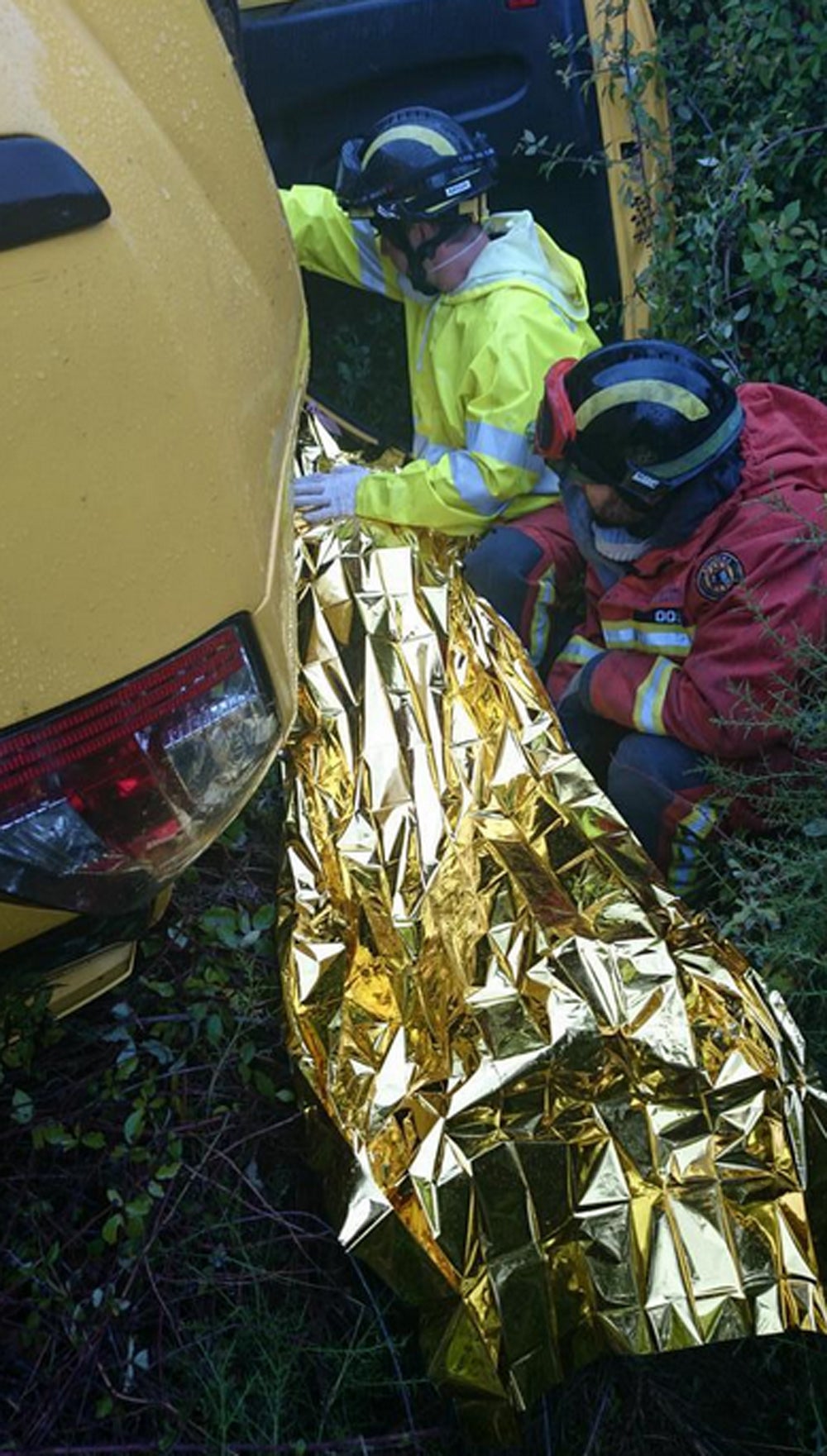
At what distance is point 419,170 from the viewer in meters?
3.35

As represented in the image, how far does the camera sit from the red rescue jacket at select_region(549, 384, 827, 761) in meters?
2.68

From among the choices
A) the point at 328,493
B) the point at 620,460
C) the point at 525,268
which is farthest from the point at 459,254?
the point at 620,460

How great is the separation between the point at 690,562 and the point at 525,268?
1143 millimetres

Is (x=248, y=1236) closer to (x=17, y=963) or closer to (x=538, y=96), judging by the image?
(x=17, y=963)

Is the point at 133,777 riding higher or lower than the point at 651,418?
higher

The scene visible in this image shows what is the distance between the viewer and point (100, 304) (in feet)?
5.00

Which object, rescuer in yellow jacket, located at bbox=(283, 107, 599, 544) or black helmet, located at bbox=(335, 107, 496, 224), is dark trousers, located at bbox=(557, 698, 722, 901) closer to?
rescuer in yellow jacket, located at bbox=(283, 107, 599, 544)

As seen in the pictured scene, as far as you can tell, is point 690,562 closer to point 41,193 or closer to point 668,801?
point 668,801

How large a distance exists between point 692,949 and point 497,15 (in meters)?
2.80

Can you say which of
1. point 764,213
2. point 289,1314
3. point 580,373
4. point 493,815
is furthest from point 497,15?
point 289,1314

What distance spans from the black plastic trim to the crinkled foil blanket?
3.90 ft

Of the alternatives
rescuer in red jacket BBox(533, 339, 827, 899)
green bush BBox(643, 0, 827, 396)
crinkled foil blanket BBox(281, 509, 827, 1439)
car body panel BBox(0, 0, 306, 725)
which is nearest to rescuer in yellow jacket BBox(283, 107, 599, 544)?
rescuer in red jacket BBox(533, 339, 827, 899)

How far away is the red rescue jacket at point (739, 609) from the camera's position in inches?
105

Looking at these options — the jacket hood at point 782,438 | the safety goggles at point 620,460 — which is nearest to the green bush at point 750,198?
the jacket hood at point 782,438
